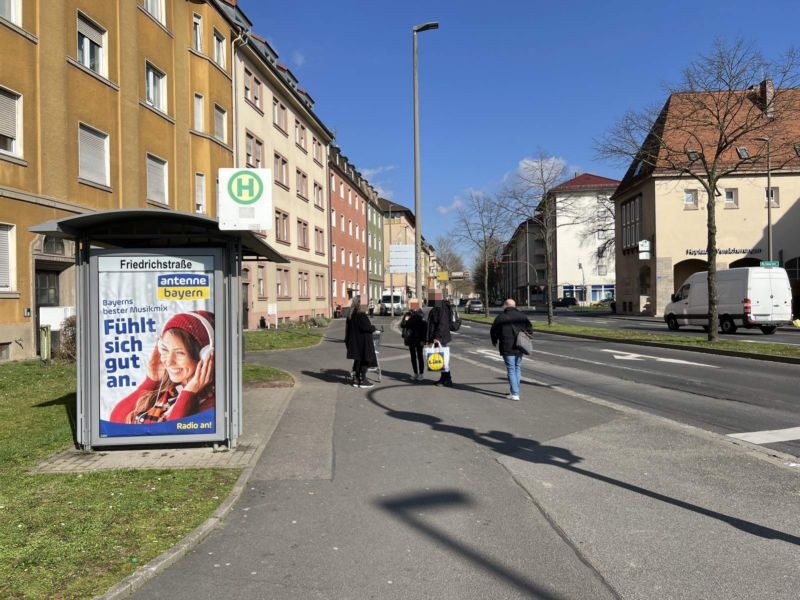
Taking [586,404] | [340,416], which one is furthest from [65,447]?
[586,404]

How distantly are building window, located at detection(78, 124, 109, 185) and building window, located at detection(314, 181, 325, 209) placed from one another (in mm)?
25533

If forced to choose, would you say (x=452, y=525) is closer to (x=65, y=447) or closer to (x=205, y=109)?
(x=65, y=447)

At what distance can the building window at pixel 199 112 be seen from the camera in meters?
25.1

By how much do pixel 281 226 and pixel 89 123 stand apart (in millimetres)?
18284

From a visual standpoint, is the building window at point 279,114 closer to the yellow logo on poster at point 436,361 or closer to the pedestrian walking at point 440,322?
the pedestrian walking at point 440,322

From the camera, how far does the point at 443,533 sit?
4367 millimetres

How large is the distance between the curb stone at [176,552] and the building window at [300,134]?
3702 cm

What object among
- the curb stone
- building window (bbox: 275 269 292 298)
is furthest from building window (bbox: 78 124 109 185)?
building window (bbox: 275 269 292 298)

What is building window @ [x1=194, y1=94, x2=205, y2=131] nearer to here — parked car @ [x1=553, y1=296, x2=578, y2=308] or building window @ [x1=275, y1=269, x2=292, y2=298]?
building window @ [x1=275, y1=269, x2=292, y2=298]

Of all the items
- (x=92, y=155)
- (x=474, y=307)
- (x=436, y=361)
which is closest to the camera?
(x=436, y=361)

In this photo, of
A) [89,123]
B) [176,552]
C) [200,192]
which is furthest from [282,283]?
[176,552]

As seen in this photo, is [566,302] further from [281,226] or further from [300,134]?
[281,226]

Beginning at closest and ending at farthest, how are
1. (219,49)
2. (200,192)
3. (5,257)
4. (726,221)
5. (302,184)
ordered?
(5,257) → (200,192) → (219,49) → (302,184) → (726,221)

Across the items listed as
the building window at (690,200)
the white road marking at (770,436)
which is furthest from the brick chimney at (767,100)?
the building window at (690,200)
